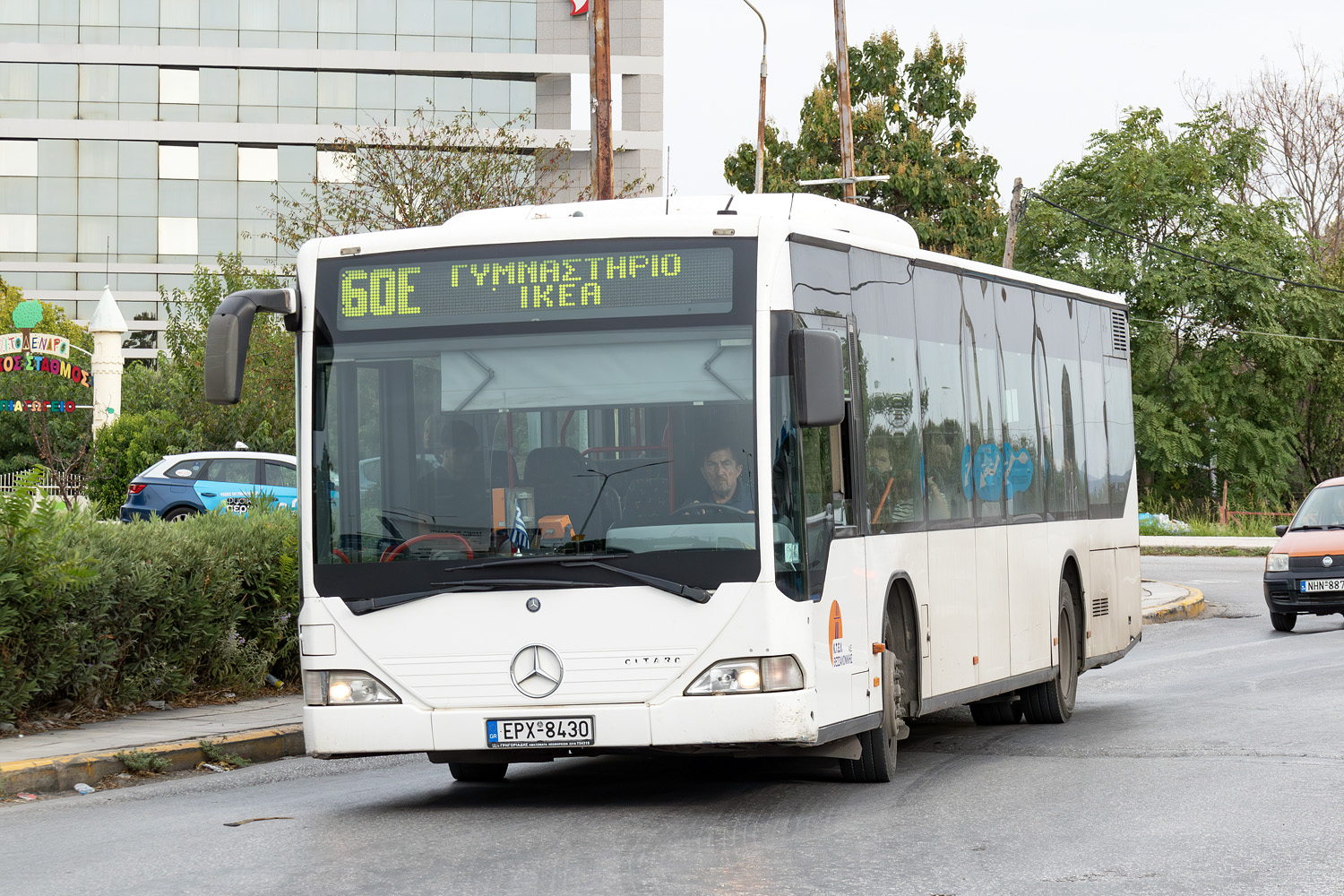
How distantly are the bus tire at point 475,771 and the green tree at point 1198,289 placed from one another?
4175 cm

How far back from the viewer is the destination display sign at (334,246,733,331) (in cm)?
851

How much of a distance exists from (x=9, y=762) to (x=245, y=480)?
19.1 metres

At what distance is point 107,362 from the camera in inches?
1874

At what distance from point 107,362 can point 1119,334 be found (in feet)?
123

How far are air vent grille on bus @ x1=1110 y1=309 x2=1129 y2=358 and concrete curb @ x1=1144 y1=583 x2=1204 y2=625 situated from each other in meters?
8.50

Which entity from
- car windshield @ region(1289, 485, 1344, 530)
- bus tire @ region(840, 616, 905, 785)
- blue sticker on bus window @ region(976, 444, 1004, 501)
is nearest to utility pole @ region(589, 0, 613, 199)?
car windshield @ region(1289, 485, 1344, 530)

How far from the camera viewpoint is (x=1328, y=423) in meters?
55.9

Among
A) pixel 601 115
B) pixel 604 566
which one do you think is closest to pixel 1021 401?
pixel 604 566

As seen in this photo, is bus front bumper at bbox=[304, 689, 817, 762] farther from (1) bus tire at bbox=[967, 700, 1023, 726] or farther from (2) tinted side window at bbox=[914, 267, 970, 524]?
(1) bus tire at bbox=[967, 700, 1023, 726]

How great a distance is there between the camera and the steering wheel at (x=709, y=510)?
827cm

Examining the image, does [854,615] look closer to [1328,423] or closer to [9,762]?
[9,762]

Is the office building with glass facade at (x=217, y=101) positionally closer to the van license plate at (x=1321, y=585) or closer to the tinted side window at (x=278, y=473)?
the tinted side window at (x=278, y=473)

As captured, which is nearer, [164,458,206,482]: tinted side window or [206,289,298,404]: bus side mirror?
[206,289,298,404]: bus side mirror

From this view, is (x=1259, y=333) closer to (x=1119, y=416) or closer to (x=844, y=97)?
(x=844, y=97)
